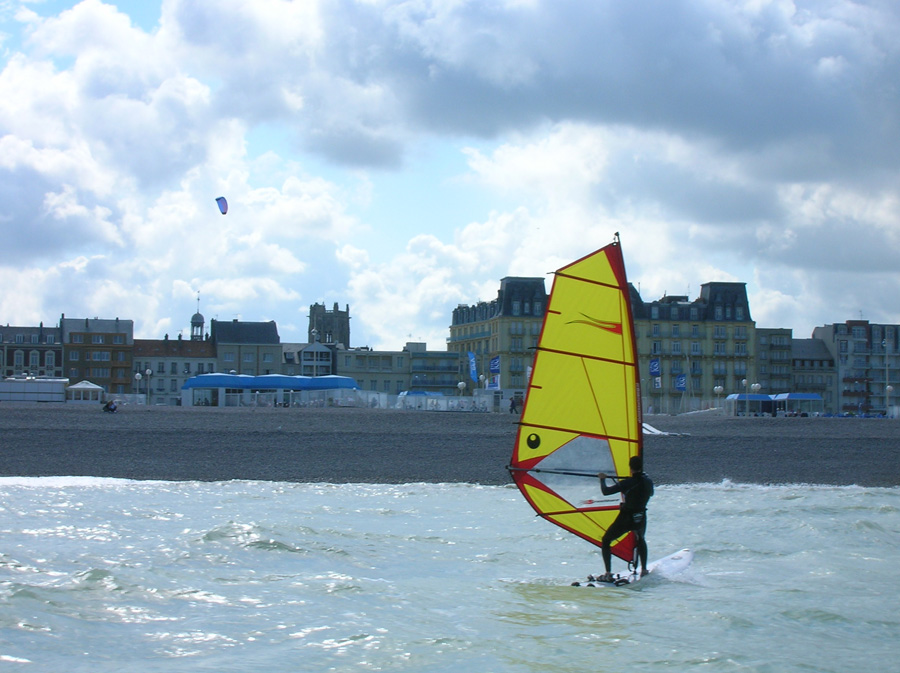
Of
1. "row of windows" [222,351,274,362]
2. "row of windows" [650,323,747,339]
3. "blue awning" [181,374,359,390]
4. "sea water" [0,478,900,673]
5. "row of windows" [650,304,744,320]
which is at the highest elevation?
"row of windows" [650,304,744,320]

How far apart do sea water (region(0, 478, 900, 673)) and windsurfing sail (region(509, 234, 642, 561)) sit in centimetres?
101

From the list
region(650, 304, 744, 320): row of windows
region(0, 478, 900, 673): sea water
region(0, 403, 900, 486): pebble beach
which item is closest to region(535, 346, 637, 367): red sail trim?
region(0, 478, 900, 673): sea water

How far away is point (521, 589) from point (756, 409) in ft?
195

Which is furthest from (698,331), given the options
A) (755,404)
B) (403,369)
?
(403,369)

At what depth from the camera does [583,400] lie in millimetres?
10125

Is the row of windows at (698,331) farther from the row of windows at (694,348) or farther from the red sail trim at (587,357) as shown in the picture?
the red sail trim at (587,357)

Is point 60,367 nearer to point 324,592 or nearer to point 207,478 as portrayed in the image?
point 207,478

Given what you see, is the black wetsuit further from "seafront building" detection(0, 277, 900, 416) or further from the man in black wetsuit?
"seafront building" detection(0, 277, 900, 416)

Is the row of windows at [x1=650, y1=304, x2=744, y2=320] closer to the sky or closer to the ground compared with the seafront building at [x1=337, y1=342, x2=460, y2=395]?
closer to the sky

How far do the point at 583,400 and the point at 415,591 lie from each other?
2661mm

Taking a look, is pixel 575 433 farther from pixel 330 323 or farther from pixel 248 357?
pixel 330 323

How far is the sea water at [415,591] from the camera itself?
778 cm

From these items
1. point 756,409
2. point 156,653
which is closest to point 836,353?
point 756,409

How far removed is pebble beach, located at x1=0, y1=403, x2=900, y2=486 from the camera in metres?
22.0
